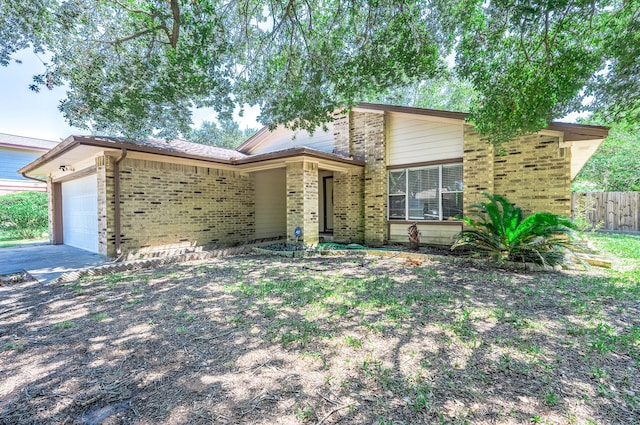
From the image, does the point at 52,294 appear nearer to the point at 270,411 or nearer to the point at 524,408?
the point at 270,411

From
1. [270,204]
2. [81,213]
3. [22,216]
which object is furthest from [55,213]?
[270,204]

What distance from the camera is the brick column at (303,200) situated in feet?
26.9

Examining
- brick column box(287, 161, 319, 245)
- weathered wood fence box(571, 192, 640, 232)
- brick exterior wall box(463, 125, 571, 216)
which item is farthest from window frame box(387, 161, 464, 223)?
weathered wood fence box(571, 192, 640, 232)

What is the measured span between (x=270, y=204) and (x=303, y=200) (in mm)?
3499

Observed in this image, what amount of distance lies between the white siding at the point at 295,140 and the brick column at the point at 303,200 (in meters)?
2.04

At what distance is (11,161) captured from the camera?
17797 millimetres

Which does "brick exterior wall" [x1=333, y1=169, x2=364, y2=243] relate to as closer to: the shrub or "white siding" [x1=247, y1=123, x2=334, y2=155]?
"white siding" [x1=247, y1=123, x2=334, y2=155]

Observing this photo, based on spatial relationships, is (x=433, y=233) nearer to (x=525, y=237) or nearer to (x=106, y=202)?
(x=525, y=237)

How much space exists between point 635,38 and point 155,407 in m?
7.64

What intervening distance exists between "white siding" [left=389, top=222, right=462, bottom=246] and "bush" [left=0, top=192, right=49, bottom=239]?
51.9 feet

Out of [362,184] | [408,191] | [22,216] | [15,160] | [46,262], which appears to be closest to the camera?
[46,262]

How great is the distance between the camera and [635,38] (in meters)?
4.41

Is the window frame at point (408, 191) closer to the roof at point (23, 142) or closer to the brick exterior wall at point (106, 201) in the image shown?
the brick exterior wall at point (106, 201)

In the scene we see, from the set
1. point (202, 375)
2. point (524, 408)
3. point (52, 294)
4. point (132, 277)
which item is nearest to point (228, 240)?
point (132, 277)
